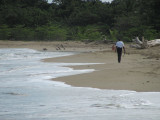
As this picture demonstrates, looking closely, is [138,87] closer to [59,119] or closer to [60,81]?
[60,81]

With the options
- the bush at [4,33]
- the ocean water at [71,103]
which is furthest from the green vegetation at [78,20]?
the ocean water at [71,103]

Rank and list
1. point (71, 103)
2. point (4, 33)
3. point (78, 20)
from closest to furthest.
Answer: point (71, 103), point (4, 33), point (78, 20)

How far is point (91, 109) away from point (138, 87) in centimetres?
278

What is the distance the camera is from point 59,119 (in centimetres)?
689

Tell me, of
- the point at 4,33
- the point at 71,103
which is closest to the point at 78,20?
the point at 4,33

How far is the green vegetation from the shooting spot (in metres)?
38.1

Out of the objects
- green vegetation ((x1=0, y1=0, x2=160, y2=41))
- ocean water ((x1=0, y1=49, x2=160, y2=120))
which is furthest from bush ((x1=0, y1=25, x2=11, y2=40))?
ocean water ((x1=0, y1=49, x2=160, y2=120))

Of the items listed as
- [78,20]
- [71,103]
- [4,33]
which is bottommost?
[71,103]

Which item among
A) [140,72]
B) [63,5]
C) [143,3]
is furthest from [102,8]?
[140,72]

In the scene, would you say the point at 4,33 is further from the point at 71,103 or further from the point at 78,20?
the point at 71,103

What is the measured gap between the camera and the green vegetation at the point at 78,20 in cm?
3806

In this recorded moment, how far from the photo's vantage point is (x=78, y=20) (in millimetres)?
55844

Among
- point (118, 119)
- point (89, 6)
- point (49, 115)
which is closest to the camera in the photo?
point (118, 119)

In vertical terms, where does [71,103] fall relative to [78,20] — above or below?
below
